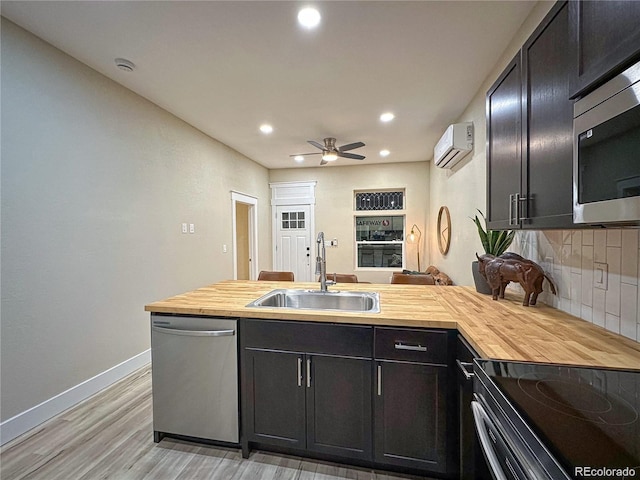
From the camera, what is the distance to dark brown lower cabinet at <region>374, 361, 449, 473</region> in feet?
4.79

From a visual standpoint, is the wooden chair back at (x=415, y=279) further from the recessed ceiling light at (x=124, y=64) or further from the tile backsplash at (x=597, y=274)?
the recessed ceiling light at (x=124, y=64)

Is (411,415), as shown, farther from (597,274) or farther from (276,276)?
(276,276)

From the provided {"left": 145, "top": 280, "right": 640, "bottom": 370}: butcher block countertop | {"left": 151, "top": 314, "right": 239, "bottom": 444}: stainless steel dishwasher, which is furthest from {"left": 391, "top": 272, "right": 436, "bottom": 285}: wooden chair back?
{"left": 151, "top": 314, "right": 239, "bottom": 444}: stainless steel dishwasher

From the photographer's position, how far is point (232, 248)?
4.76 meters

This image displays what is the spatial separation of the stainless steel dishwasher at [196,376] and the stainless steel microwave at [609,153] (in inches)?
66.3

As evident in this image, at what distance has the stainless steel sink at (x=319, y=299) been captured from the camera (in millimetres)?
2078

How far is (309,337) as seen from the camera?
1613mm

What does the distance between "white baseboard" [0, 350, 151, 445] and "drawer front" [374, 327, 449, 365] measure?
2425mm

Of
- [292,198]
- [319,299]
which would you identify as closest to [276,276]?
[319,299]

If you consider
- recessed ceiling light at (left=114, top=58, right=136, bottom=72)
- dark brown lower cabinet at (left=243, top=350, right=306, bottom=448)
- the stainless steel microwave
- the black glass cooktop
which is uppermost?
recessed ceiling light at (left=114, top=58, right=136, bottom=72)

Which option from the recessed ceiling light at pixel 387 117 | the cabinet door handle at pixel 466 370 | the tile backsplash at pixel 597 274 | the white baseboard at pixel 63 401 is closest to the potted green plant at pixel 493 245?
the tile backsplash at pixel 597 274

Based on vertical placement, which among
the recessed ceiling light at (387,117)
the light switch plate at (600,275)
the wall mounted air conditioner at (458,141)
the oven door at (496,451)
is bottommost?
the oven door at (496,451)

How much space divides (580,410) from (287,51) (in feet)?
8.50

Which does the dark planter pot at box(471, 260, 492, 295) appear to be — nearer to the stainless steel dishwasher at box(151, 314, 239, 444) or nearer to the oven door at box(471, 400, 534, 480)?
the oven door at box(471, 400, 534, 480)
